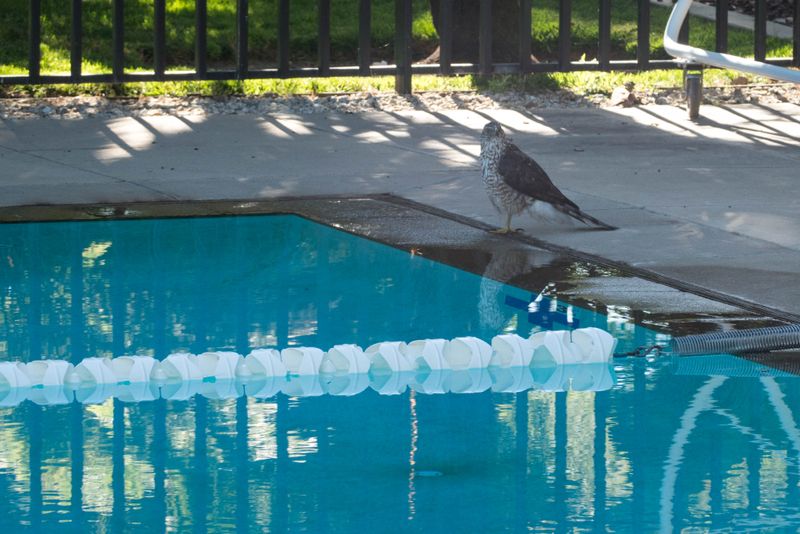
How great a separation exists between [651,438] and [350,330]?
2023mm

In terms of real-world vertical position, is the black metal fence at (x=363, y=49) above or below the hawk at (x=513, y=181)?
above

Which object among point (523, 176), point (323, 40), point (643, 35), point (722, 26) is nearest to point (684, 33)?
point (722, 26)

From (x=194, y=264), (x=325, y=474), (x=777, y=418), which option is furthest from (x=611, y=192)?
(x=325, y=474)

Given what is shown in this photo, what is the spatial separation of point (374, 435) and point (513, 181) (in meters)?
3.68

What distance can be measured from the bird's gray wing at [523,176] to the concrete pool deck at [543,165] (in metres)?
0.35

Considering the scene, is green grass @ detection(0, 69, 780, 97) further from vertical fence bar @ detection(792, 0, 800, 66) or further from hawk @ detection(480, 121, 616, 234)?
hawk @ detection(480, 121, 616, 234)

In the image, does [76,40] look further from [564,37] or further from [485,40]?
[564,37]

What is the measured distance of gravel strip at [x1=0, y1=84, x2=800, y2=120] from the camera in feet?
46.2

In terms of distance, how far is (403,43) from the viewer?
15.0m

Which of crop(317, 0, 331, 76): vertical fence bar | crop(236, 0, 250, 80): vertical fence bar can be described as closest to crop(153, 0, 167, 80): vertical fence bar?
crop(236, 0, 250, 80): vertical fence bar

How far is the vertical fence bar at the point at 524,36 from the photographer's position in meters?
15.1

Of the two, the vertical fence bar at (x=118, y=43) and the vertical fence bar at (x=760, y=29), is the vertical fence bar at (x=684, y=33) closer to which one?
the vertical fence bar at (x=760, y=29)

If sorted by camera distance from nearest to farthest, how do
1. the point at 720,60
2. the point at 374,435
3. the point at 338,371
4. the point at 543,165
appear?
the point at 374,435, the point at 338,371, the point at 720,60, the point at 543,165

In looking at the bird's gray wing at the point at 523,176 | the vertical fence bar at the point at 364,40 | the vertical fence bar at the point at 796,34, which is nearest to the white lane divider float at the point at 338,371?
the bird's gray wing at the point at 523,176
